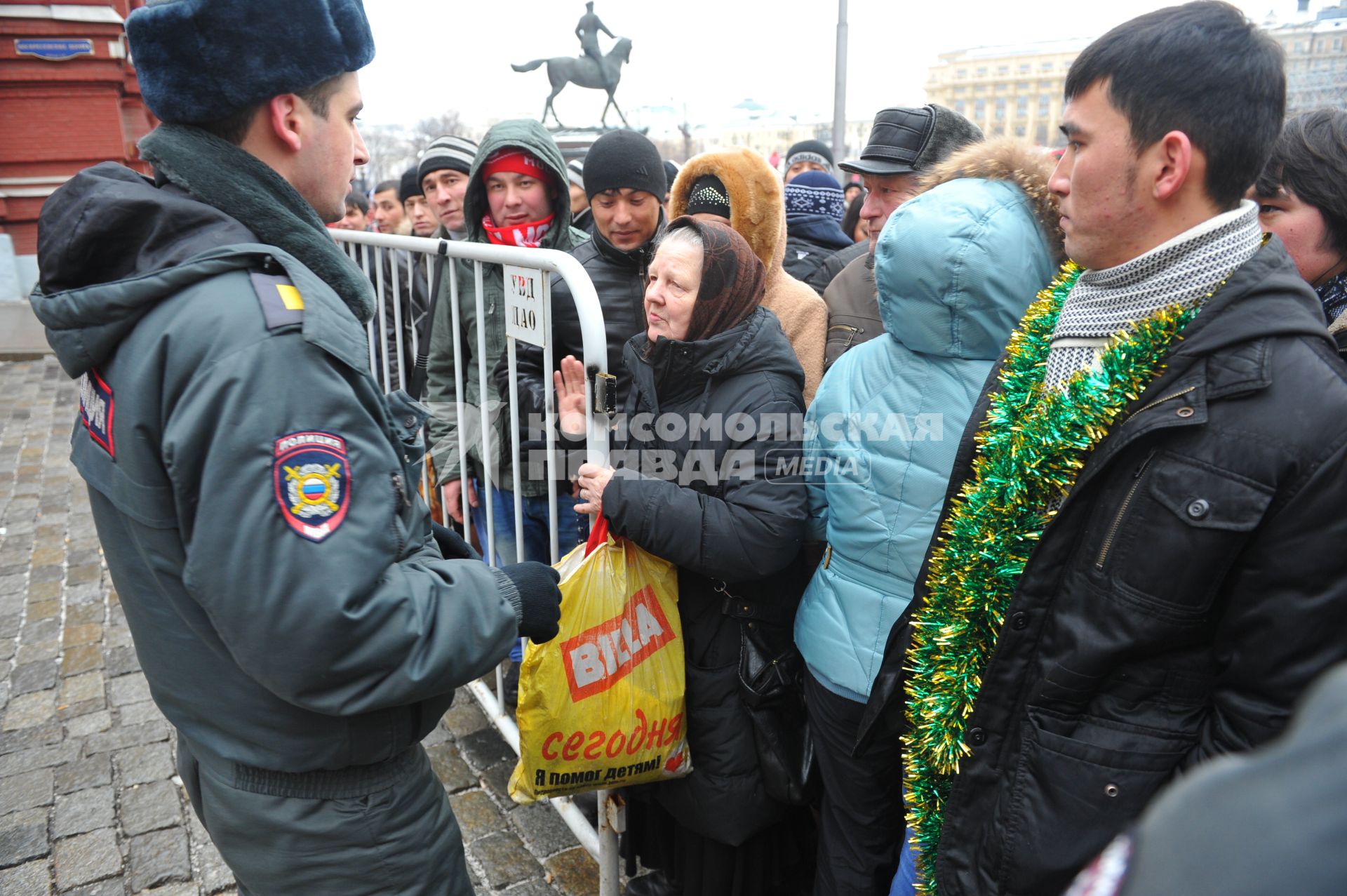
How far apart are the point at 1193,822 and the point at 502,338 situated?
263 cm

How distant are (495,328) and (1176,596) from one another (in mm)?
2216

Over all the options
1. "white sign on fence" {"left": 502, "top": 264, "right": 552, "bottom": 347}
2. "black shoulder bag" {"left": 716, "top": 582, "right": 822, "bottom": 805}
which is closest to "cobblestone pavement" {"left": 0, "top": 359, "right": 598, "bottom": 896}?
"black shoulder bag" {"left": 716, "top": 582, "right": 822, "bottom": 805}

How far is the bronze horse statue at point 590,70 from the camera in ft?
53.2

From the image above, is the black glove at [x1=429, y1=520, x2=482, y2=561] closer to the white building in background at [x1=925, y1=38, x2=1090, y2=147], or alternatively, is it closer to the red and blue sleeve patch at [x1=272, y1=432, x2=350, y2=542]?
the red and blue sleeve patch at [x1=272, y1=432, x2=350, y2=542]

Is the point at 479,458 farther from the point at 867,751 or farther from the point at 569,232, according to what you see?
the point at 867,751

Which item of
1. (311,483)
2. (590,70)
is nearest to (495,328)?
(311,483)

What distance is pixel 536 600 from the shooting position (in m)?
1.50

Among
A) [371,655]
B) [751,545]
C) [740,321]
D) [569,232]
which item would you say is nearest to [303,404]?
[371,655]

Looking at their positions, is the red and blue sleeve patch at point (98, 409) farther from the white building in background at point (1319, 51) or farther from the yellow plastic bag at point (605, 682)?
the white building in background at point (1319, 51)

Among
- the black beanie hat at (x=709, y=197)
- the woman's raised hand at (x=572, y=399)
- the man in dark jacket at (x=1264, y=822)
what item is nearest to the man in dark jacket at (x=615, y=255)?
the black beanie hat at (x=709, y=197)

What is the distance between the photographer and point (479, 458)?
114 inches

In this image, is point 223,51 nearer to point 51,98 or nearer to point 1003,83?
point 51,98

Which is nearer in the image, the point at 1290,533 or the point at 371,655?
the point at 1290,533

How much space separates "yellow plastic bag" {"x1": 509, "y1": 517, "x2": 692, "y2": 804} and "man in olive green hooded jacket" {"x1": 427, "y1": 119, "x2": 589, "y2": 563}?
66 centimetres
